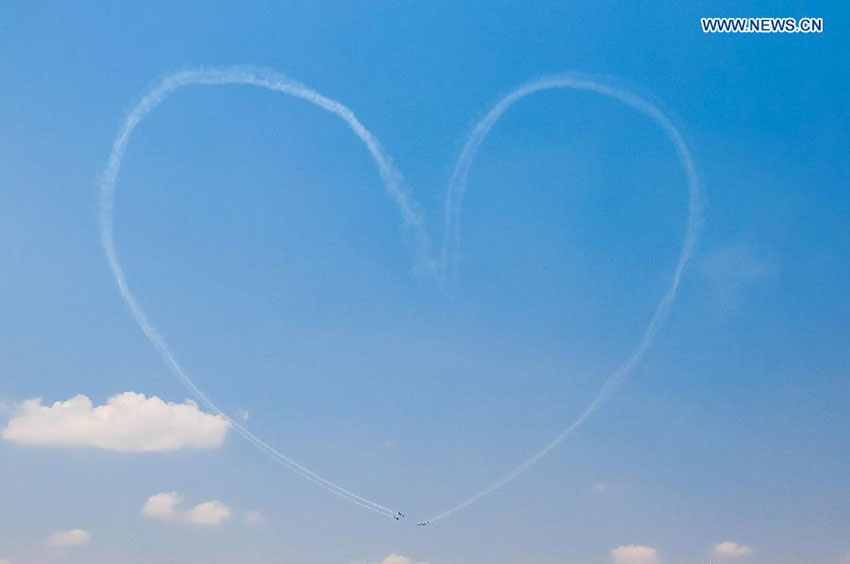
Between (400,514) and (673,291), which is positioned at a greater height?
(673,291)

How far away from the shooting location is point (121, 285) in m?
39.8

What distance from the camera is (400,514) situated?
4175 cm

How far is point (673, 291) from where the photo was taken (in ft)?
134

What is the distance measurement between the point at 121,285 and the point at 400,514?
28.7 meters

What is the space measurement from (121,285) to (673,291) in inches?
1717

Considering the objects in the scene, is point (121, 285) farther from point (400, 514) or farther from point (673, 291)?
point (673, 291)

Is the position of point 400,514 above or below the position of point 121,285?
below

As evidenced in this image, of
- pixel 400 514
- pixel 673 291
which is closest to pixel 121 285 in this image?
pixel 400 514

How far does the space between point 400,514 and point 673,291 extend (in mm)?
28549
